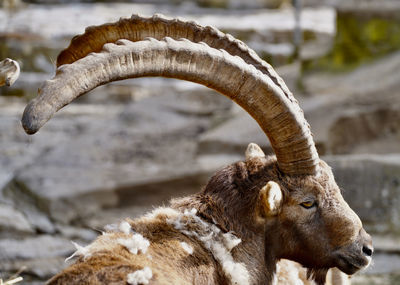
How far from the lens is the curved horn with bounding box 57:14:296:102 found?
4.65m

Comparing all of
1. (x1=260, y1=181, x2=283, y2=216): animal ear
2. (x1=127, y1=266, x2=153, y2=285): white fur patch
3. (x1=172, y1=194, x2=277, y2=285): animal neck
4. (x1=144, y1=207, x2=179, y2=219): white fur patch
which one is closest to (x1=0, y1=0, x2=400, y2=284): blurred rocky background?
(x1=172, y1=194, x2=277, y2=285): animal neck

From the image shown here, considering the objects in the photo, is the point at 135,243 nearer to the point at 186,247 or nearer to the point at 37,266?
the point at 186,247

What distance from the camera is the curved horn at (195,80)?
3.75 meters

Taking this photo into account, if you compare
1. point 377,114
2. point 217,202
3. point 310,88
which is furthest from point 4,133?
point 217,202

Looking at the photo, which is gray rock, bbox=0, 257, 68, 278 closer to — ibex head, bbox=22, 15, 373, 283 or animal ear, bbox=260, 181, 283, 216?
ibex head, bbox=22, 15, 373, 283

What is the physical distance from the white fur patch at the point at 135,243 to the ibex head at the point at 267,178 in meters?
0.54

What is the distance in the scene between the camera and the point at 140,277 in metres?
4.05

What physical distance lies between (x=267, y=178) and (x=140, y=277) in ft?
4.20

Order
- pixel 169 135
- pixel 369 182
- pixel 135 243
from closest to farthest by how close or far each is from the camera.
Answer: pixel 135 243 → pixel 369 182 → pixel 169 135

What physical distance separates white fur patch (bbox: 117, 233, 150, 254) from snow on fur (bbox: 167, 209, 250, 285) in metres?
0.31

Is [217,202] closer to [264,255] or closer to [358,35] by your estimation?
[264,255]

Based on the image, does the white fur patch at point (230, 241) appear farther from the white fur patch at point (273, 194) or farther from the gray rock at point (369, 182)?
the gray rock at point (369, 182)

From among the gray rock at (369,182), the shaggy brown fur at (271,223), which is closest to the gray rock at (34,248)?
the gray rock at (369,182)

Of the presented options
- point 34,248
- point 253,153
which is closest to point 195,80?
point 253,153
